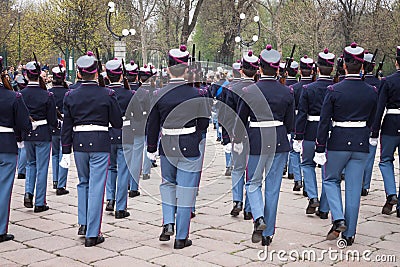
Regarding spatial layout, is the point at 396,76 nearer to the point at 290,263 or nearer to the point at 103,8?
the point at 290,263

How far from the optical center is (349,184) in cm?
645

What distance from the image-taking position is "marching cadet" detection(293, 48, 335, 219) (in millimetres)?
7840

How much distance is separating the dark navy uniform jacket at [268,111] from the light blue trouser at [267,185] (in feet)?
0.32

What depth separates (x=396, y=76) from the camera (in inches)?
301

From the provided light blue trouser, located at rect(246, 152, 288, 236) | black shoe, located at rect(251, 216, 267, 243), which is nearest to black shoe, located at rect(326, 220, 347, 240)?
light blue trouser, located at rect(246, 152, 288, 236)

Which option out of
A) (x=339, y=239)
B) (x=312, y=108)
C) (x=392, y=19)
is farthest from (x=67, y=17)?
(x=339, y=239)

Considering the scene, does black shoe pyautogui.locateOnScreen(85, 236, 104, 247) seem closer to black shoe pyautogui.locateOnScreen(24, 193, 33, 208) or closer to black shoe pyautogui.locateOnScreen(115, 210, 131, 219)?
black shoe pyautogui.locateOnScreen(115, 210, 131, 219)

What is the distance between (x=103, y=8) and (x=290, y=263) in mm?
26870

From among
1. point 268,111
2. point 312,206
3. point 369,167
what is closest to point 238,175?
point 312,206

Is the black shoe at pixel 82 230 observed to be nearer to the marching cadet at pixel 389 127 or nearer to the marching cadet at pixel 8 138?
the marching cadet at pixel 8 138

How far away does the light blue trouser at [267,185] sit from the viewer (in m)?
6.47

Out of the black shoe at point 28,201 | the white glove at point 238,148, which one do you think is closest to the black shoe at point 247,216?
the white glove at point 238,148

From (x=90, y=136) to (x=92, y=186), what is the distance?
54cm

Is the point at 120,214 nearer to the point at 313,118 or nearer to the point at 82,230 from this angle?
the point at 82,230
